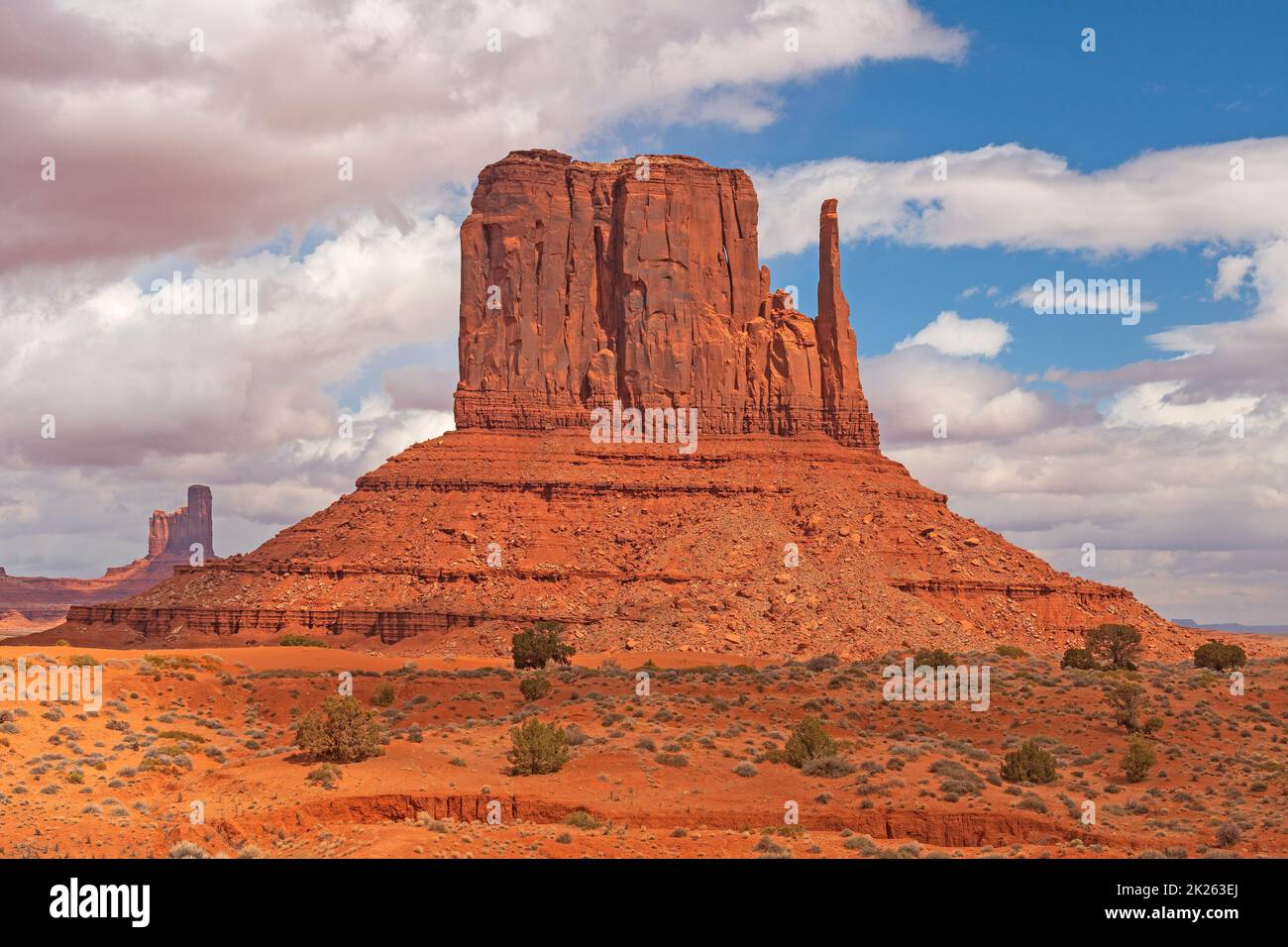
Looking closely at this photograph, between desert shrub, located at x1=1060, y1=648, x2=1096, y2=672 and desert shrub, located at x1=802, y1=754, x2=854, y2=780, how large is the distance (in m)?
31.2

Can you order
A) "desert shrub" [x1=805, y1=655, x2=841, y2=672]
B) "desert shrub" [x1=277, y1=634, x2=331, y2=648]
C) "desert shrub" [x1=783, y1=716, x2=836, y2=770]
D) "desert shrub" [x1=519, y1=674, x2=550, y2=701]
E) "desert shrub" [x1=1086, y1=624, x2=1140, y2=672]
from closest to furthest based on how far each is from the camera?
"desert shrub" [x1=783, y1=716, x2=836, y2=770]
"desert shrub" [x1=519, y1=674, x2=550, y2=701]
"desert shrub" [x1=805, y1=655, x2=841, y2=672]
"desert shrub" [x1=1086, y1=624, x2=1140, y2=672]
"desert shrub" [x1=277, y1=634, x2=331, y2=648]

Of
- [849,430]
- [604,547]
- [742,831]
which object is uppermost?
[849,430]

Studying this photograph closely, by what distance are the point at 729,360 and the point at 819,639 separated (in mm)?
34115

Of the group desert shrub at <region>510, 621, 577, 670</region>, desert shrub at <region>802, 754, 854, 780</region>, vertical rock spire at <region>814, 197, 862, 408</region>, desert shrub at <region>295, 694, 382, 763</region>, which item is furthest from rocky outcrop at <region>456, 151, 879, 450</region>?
desert shrub at <region>295, 694, 382, 763</region>

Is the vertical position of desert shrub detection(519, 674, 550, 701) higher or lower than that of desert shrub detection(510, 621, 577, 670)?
lower

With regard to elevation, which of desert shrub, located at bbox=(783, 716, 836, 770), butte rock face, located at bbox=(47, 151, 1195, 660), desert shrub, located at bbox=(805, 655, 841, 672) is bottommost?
desert shrub, located at bbox=(783, 716, 836, 770)

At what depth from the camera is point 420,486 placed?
97.2 meters

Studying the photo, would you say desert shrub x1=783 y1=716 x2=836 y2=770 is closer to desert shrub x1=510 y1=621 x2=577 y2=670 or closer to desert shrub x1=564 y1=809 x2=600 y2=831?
desert shrub x1=564 y1=809 x2=600 y2=831

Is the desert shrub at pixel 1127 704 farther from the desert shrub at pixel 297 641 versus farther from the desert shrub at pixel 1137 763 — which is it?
the desert shrub at pixel 297 641

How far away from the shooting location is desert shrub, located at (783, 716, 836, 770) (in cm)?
3244

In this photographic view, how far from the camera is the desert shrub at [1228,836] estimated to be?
25.9 meters
